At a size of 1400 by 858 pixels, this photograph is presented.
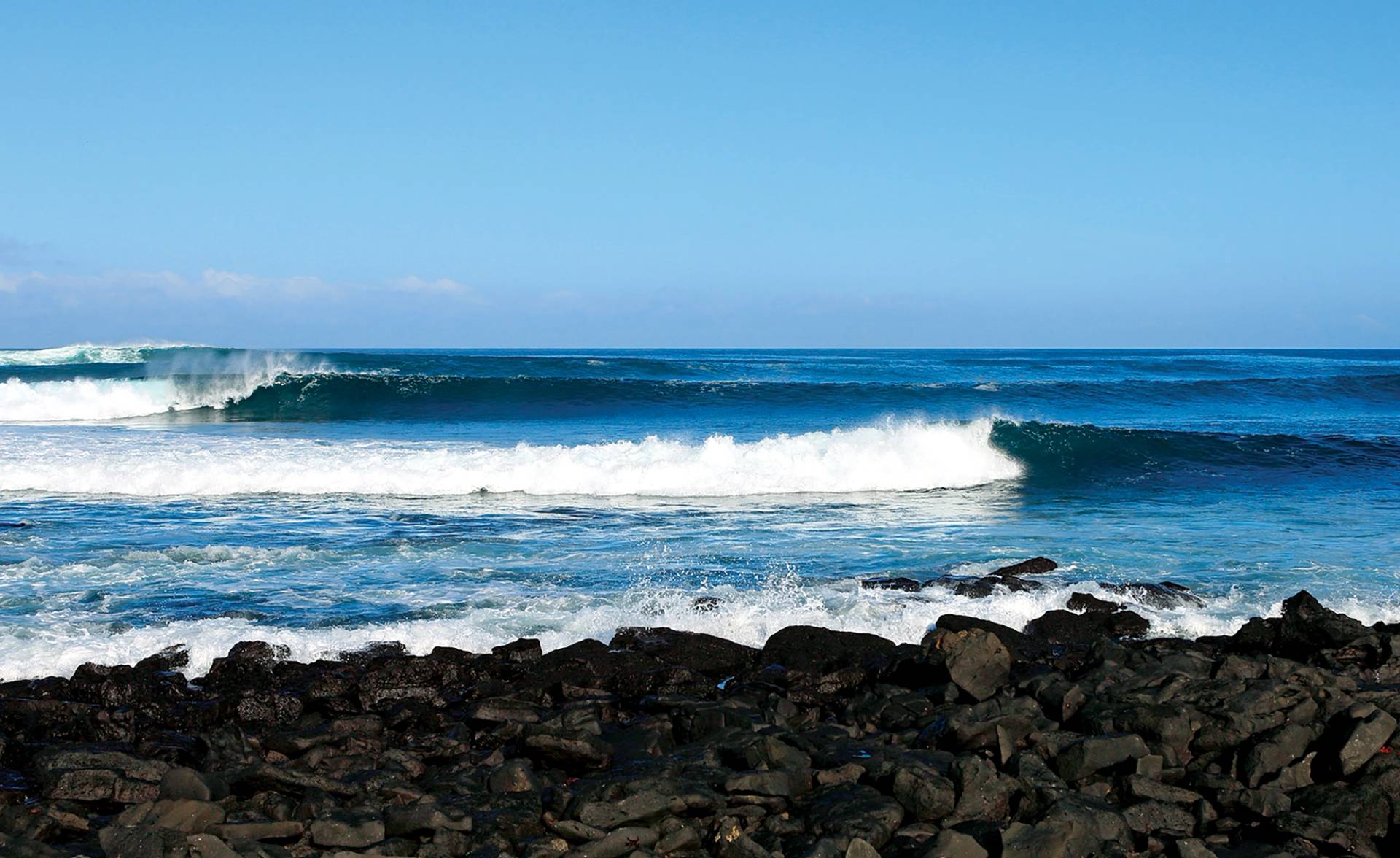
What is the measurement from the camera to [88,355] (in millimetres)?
48156

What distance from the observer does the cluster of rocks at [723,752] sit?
14.5 ft

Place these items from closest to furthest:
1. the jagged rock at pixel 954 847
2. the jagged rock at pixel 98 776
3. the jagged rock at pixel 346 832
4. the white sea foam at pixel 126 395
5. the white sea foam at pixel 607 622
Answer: the jagged rock at pixel 954 847 < the jagged rock at pixel 346 832 < the jagged rock at pixel 98 776 < the white sea foam at pixel 607 622 < the white sea foam at pixel 126 395

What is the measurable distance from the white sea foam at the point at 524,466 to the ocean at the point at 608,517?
2.7 inches

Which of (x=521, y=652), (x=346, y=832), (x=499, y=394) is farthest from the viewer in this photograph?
(x=499, y=394)

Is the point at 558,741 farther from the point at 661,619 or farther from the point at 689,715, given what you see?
the point at 661,619

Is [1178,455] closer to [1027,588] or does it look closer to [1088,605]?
[1027,588]

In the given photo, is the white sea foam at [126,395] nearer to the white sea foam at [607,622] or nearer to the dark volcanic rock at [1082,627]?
the white sea foam at [607,622]

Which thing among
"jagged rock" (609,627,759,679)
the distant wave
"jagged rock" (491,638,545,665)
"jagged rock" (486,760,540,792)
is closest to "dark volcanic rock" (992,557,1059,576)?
"jagged rock" (609,627,759,679)

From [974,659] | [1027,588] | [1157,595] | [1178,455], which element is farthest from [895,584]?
[1178,455]

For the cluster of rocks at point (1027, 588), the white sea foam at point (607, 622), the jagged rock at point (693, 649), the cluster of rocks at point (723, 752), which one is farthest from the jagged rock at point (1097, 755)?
the cluster of rocks at point (1027, 588)

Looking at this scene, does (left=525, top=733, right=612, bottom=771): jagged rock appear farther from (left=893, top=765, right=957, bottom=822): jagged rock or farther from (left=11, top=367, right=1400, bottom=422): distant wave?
(left=11, top=367, right=1400, bottom=422): distant wave

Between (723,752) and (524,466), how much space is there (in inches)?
461

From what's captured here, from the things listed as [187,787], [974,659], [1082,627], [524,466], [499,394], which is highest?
[499,394]

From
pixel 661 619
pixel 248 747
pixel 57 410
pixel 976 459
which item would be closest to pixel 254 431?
pixel 57 410
